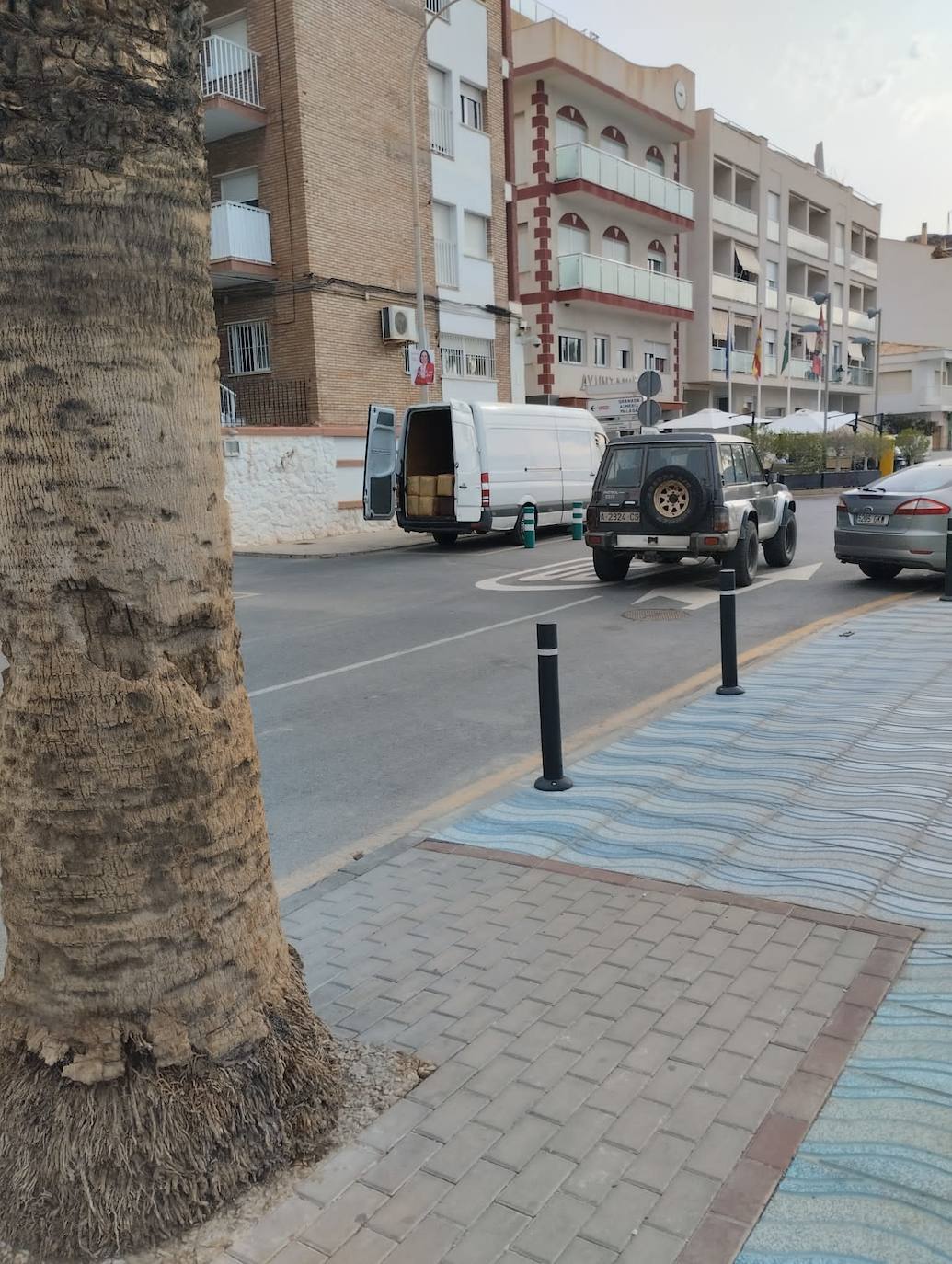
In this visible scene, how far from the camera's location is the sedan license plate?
41.3ft

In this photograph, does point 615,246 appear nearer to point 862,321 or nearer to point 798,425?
point 798,425

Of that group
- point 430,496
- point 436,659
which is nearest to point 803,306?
point 430,496

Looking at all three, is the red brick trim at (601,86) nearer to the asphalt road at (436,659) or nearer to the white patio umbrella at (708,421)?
the white patio umbrella at (708,421)

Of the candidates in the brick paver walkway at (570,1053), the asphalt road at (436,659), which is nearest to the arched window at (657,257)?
the asphalt road at (436,659)

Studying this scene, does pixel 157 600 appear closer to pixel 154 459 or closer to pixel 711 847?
pixel 154 459

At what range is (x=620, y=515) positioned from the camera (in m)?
12.7

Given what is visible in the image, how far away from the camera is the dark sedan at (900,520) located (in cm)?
1131

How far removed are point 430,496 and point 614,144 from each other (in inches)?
886

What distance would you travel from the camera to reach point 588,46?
31984mm

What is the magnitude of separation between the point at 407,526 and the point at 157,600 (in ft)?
55.5

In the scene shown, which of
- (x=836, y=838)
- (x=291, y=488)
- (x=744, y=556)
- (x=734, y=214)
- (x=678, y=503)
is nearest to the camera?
(x=836, y=838)

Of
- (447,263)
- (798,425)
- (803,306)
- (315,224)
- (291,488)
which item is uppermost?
(803,306)

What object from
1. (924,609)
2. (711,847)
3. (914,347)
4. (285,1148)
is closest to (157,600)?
(285,1148)

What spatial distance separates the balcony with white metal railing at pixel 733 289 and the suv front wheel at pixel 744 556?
2988 cm
